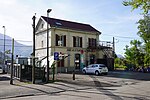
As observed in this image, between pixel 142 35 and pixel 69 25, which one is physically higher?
pixel 69 25

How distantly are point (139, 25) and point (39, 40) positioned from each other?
19.9m

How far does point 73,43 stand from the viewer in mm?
43125

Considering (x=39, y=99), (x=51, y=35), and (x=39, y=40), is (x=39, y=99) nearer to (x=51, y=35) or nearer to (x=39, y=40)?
(x=51, y=35)

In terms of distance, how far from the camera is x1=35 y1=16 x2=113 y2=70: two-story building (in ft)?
135

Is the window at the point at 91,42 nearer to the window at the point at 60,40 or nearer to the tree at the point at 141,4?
the window at the point at 60,40

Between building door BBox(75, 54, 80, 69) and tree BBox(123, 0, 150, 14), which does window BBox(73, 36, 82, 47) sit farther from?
tree BBox(123, 0, 150, 14)

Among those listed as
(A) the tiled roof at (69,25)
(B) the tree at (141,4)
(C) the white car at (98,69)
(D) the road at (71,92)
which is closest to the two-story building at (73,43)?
(A) the tiled roof at (69,25)

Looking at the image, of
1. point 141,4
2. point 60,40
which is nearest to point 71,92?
point 141,4

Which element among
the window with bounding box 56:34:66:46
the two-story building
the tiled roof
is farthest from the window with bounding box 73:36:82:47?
the window with bounding box 56:34:66:46

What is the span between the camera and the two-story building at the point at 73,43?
135ft

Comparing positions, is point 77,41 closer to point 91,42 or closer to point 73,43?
point 73,43

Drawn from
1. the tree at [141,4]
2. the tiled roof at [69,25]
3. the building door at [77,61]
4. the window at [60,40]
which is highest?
the tiled roof at [69,25]

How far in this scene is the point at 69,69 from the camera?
138 feet

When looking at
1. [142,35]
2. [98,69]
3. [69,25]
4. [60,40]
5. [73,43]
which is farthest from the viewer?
[69,25]
